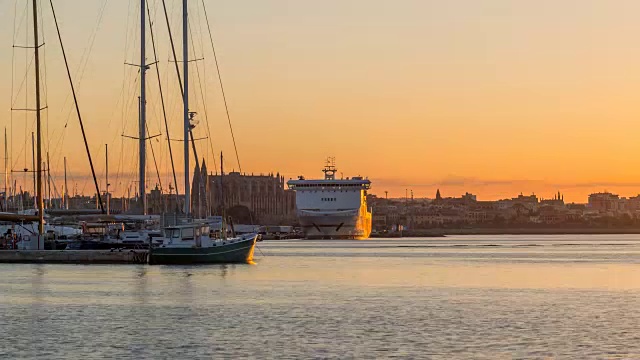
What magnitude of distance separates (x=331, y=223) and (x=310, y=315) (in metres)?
145

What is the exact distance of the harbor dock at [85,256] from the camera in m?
71.3

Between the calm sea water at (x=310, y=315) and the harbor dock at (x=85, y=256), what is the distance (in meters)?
2.61

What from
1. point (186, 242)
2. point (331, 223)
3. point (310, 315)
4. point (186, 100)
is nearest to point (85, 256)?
point (186, 242)

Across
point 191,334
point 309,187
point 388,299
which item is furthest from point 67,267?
point 309,187

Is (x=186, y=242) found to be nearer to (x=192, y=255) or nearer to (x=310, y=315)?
(x=192, y=255)

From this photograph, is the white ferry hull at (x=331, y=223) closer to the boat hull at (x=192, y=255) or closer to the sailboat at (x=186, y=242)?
the boat hull at (x=192, y=255)

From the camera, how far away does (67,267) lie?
238ft

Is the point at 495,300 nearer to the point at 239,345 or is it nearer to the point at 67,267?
the point at 239,345

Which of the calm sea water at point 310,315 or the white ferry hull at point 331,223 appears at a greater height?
the white ferry hull at point 331,223

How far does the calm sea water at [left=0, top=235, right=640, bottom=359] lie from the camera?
31.8 metres

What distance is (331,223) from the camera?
186 m

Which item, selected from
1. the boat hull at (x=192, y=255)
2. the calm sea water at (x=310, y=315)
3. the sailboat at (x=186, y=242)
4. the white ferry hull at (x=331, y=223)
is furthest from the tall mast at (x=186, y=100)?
the white ferry hull at (x=331, y=223)

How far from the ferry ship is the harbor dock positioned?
4454 inches

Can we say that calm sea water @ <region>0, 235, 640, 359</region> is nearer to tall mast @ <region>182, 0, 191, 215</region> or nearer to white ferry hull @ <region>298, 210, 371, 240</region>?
tall mast @ <region>182, 0, 191, 215</region>
